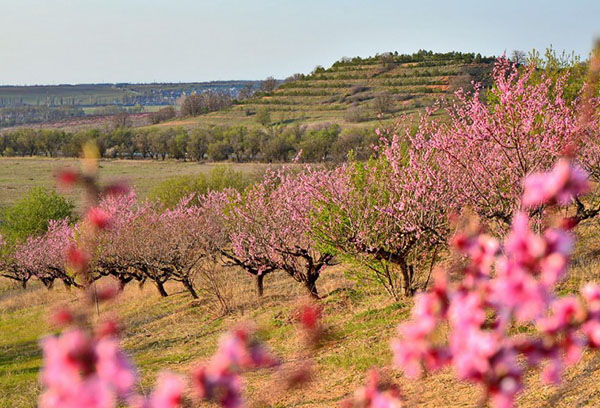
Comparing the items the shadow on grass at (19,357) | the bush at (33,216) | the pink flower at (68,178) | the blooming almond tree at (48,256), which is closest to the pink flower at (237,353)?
the pink flower at (68,178)

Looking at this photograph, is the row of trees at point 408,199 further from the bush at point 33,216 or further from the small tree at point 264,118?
the small tree at point 264,118

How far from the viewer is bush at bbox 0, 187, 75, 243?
1377 inches

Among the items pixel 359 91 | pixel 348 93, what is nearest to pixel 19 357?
pixel 348 93

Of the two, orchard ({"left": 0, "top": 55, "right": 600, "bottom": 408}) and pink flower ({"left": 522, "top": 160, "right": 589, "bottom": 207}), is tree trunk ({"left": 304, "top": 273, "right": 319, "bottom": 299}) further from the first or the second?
pink flower ({"left": 522, "top": 160, "right": 589, "bottom": 207})

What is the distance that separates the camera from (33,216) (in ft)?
117

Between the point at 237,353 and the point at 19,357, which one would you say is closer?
the point at 237,353

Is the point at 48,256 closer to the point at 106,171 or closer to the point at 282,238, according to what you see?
the point at 282,238

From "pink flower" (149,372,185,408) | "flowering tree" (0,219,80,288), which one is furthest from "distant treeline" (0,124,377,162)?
"pink flower" (149,372,185,408)

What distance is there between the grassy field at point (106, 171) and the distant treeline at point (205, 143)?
14.3 ft

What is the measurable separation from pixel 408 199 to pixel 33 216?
3025 cm

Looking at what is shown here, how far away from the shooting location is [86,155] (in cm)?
235

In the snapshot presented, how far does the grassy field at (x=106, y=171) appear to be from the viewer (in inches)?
2635

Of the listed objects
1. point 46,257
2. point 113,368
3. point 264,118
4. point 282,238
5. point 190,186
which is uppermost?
point 264,118

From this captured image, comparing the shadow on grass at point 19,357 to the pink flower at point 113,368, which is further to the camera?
the shadow on grass at point 19,357
